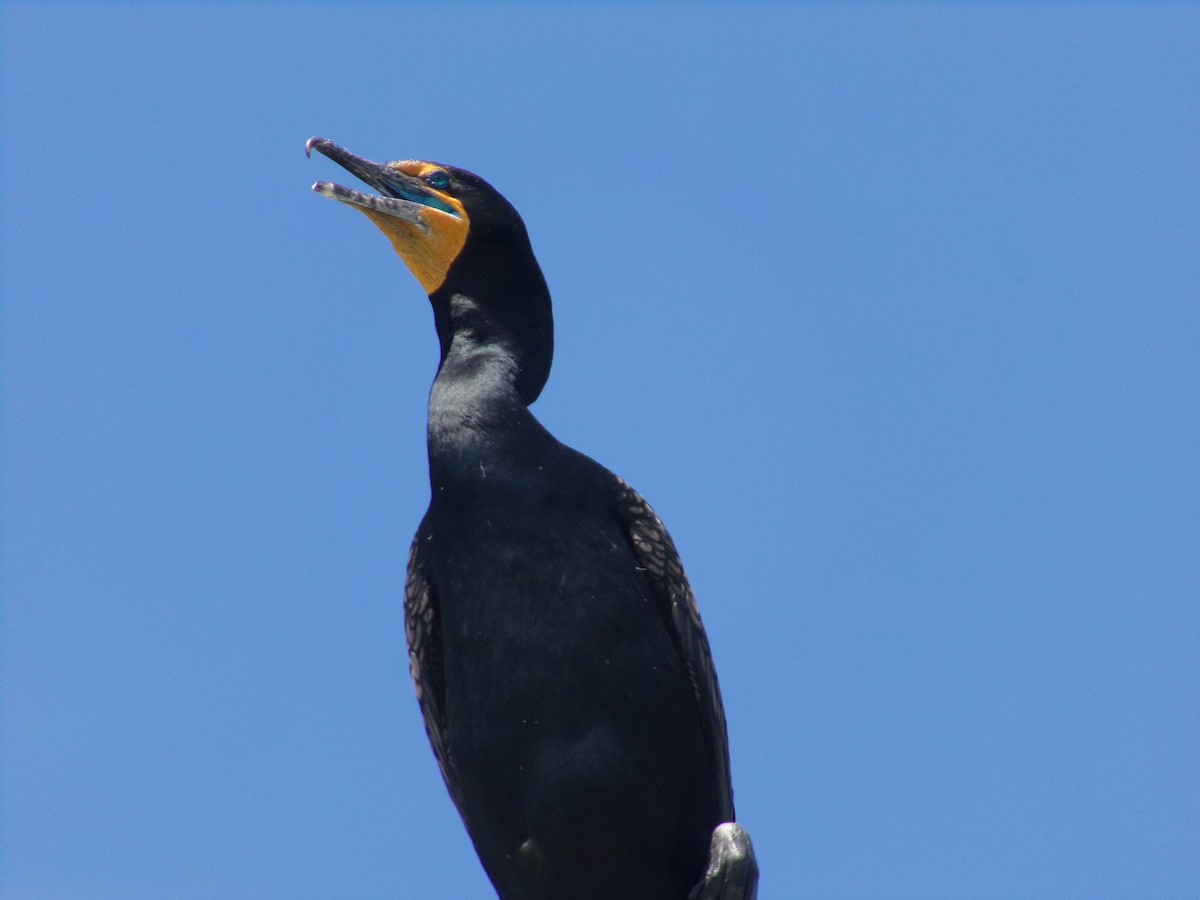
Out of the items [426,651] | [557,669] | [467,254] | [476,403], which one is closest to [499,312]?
[467,254]

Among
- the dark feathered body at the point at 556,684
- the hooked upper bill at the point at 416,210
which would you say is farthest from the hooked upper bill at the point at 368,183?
the dark feathered body at the point at 556,684

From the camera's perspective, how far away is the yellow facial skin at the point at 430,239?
697 centimetres

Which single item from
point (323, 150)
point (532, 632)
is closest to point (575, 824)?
point (532, 632)

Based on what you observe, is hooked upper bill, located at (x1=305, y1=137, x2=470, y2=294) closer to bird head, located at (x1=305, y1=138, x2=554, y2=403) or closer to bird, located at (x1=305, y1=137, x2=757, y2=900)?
bird head, located at (x1=305, y1=138, x2=554, y2=403)

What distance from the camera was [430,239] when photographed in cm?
697

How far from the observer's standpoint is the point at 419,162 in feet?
23.8

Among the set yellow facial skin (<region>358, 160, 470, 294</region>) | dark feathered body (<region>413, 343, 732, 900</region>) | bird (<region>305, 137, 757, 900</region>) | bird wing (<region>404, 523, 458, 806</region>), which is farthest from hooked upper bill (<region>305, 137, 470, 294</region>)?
bird wing (<region>404, 523, 458, 806</region>)

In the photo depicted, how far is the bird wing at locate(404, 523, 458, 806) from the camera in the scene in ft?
20.8

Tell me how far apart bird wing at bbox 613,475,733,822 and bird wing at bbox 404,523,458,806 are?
874mm

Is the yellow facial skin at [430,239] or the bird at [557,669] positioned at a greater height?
the yellow facial skin at [430,239]

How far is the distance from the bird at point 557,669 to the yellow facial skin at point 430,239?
0.43m

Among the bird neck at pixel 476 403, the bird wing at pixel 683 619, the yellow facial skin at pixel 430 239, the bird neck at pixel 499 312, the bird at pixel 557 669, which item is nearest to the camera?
the bird at pixel 557 669

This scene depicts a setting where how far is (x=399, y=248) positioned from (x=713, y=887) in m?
3.25

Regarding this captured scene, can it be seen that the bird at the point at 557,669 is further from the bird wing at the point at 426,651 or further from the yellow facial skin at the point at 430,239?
the yellow facial skin at the point at 430,239
